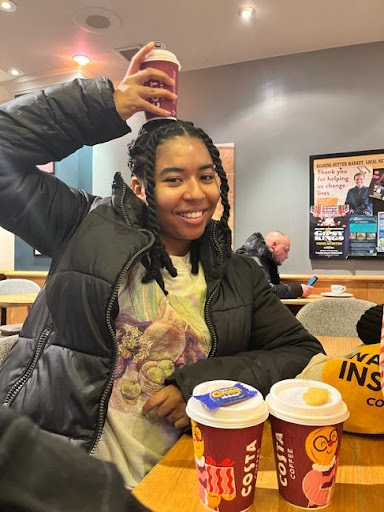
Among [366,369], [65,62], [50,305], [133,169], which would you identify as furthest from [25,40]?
[366,369]

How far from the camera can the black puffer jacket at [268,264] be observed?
3461mm

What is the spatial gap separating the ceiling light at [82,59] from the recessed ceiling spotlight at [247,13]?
5.31ft

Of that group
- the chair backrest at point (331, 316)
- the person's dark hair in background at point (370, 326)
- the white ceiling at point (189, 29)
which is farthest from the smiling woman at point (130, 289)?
the white ceiling at point (189, 29)

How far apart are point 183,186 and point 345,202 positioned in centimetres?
323

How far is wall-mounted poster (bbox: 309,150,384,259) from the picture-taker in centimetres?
382

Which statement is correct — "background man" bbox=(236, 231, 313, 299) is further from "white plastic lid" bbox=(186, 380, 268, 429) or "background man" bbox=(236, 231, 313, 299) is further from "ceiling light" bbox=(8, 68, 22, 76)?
"ceiling light" bbox=(8, 68, 22, 76)

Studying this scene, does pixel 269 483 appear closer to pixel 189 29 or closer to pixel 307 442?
pixel 307 442

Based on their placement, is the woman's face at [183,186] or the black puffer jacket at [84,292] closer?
the black puffer jacket at [84,292]

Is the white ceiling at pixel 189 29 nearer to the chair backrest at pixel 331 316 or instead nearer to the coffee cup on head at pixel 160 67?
the chair backrest at pixel 331 316

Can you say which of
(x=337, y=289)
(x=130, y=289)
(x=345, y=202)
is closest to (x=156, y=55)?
(x=130, y=289)

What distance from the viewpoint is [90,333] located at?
87cm

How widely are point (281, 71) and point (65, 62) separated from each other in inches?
85.6

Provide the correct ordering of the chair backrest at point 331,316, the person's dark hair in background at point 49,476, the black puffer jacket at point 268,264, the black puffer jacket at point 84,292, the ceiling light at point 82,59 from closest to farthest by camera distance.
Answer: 1. the person's dark hair in background at point 49,476
2. the black puffer jacket at point 84,292
3. the chair backrest at point 331,316
4. the black puffer jacket at point 268,264
5. the ceiling light at point 82,59

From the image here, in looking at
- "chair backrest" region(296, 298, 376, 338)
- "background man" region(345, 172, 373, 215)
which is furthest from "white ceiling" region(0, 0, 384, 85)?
"chair backrest" region(296, 298, 376, 338)
